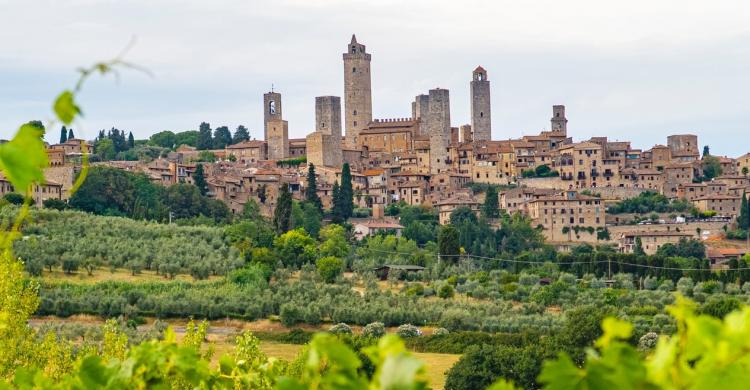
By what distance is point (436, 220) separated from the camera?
7344 cm

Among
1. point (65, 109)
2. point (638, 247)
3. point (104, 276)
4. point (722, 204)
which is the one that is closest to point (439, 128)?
point (722, 204)

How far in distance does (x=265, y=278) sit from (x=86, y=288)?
24.2 ft

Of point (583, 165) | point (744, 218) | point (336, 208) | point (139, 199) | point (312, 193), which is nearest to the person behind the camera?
point (139, 199)

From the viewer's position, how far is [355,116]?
9700 centimetres

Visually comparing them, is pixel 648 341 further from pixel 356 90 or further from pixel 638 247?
pixel 356 90

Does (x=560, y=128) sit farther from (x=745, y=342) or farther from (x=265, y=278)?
(x=745, y=342)

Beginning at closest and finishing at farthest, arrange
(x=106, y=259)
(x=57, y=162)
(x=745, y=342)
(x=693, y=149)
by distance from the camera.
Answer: (x=745, y=342) < (x=106, y=259) < (x=57, y=162) < (x=693, y=149)

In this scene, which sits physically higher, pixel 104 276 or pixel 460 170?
pixel 460 170

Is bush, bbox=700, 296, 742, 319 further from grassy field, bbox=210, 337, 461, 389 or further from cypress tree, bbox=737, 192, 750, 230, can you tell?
cypress tree, bbox=737, 192, 750, 230

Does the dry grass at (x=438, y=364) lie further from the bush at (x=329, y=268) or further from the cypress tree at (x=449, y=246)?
the cypress tree at (x=449, y=246)

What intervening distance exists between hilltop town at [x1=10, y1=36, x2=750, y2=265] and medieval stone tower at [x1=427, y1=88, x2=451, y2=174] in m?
0.07

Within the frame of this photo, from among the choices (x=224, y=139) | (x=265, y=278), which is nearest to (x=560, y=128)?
(x=224, y=139)

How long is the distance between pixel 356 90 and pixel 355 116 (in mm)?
1911

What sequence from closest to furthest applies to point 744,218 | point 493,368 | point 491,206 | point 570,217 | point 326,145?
1. point 493,368
2. point 744,218
3. point 570,217
4. point 491,206
5. point 326,145
